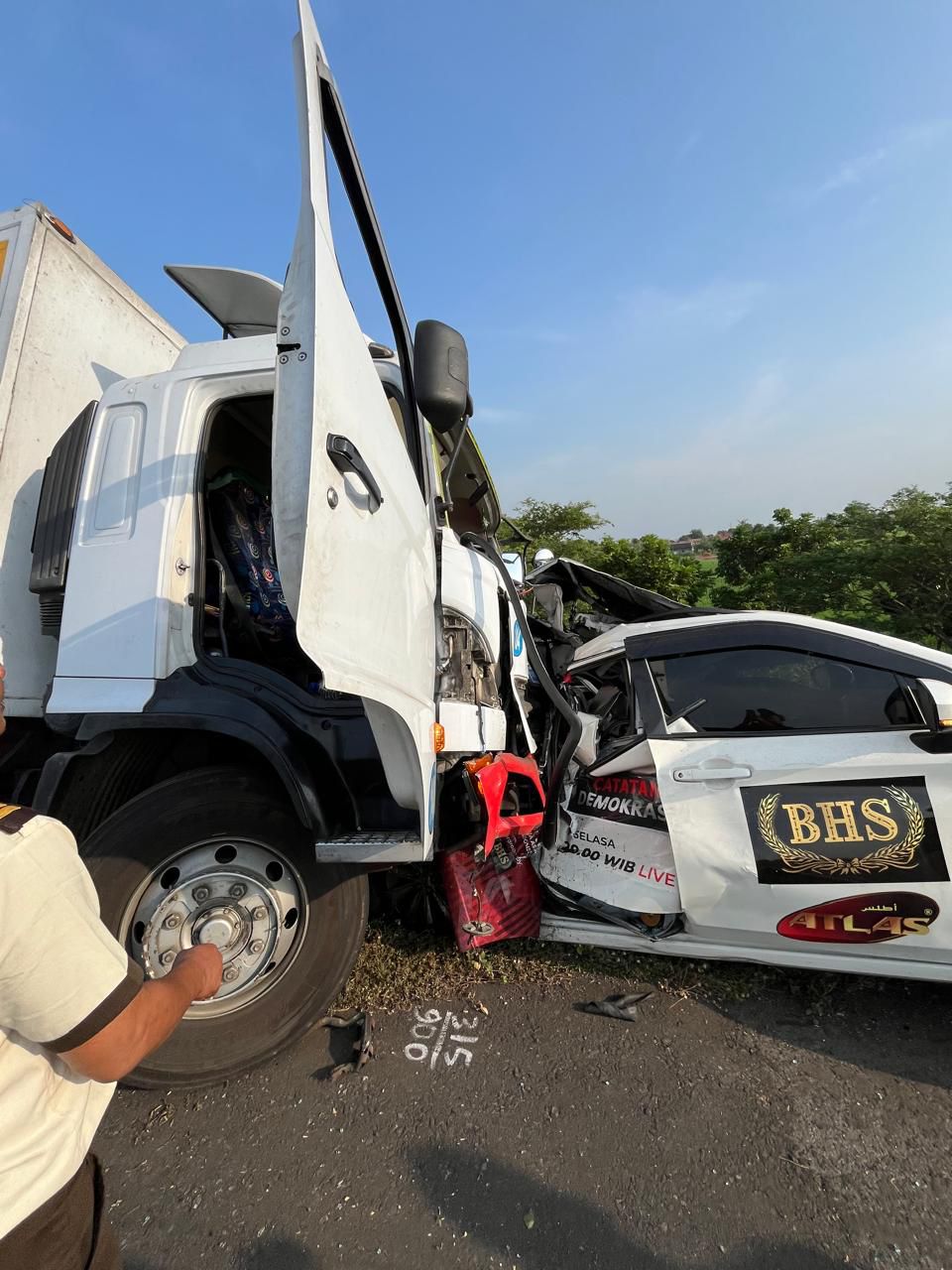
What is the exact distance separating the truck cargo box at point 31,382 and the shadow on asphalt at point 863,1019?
124 inches

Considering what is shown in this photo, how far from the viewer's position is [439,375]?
6.09ft

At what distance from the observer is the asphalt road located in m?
1.66

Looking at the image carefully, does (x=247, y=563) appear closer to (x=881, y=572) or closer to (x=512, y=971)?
(x=512, y=971)

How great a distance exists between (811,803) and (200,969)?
2130 mm

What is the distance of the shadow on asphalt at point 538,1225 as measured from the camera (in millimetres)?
1607

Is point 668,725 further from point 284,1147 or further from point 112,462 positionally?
point 112,462

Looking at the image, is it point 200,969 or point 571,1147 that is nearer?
point 200,969

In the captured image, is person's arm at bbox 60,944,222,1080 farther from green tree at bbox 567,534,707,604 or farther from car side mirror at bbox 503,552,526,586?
green tree at bbox 567,534,707,604

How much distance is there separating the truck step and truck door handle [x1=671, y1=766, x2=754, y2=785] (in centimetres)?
110

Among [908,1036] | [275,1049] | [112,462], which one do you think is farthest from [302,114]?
[908,1036]

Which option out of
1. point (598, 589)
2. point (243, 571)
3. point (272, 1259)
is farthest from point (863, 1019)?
point (243, 571)

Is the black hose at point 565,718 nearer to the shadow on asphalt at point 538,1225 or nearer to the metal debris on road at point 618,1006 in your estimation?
the metal debris on road at point 618,1006

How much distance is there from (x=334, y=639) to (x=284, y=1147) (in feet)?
5.60

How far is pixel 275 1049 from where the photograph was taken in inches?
84.7
